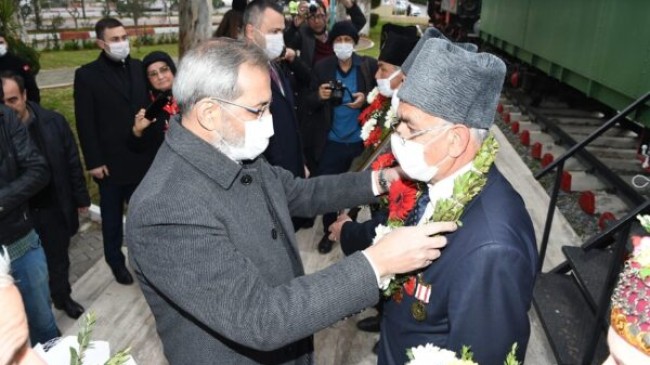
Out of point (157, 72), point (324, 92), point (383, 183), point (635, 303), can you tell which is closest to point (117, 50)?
point (157, 72)

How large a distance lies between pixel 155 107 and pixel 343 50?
1.96 m

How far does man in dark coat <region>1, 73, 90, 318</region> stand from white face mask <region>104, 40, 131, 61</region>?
702mm

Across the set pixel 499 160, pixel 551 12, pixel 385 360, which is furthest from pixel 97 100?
pixel 551 12

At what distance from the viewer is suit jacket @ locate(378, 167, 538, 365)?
168cm

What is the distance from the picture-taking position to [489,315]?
1.68 meters

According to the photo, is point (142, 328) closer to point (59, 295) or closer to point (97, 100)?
point (59, 295)

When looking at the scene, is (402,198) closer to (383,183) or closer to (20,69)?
(383,183)

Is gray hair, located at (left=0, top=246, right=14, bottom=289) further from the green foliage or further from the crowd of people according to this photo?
the green foliage

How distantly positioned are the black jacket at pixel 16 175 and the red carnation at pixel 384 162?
2162 millimetres

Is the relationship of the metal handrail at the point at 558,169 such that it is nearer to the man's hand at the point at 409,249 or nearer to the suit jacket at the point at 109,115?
the man's hand at the point at 409,249

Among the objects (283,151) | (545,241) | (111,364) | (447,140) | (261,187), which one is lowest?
(545,241)

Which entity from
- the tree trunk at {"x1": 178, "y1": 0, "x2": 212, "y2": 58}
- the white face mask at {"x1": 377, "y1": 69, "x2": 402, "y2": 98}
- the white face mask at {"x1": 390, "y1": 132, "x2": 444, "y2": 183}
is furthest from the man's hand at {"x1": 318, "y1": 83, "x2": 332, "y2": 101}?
the tree trunk at {"x1": 178, "y1": 0, "x2": 212, "y2": 58}

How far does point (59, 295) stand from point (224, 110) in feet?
10.8

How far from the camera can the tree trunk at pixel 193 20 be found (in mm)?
7738
